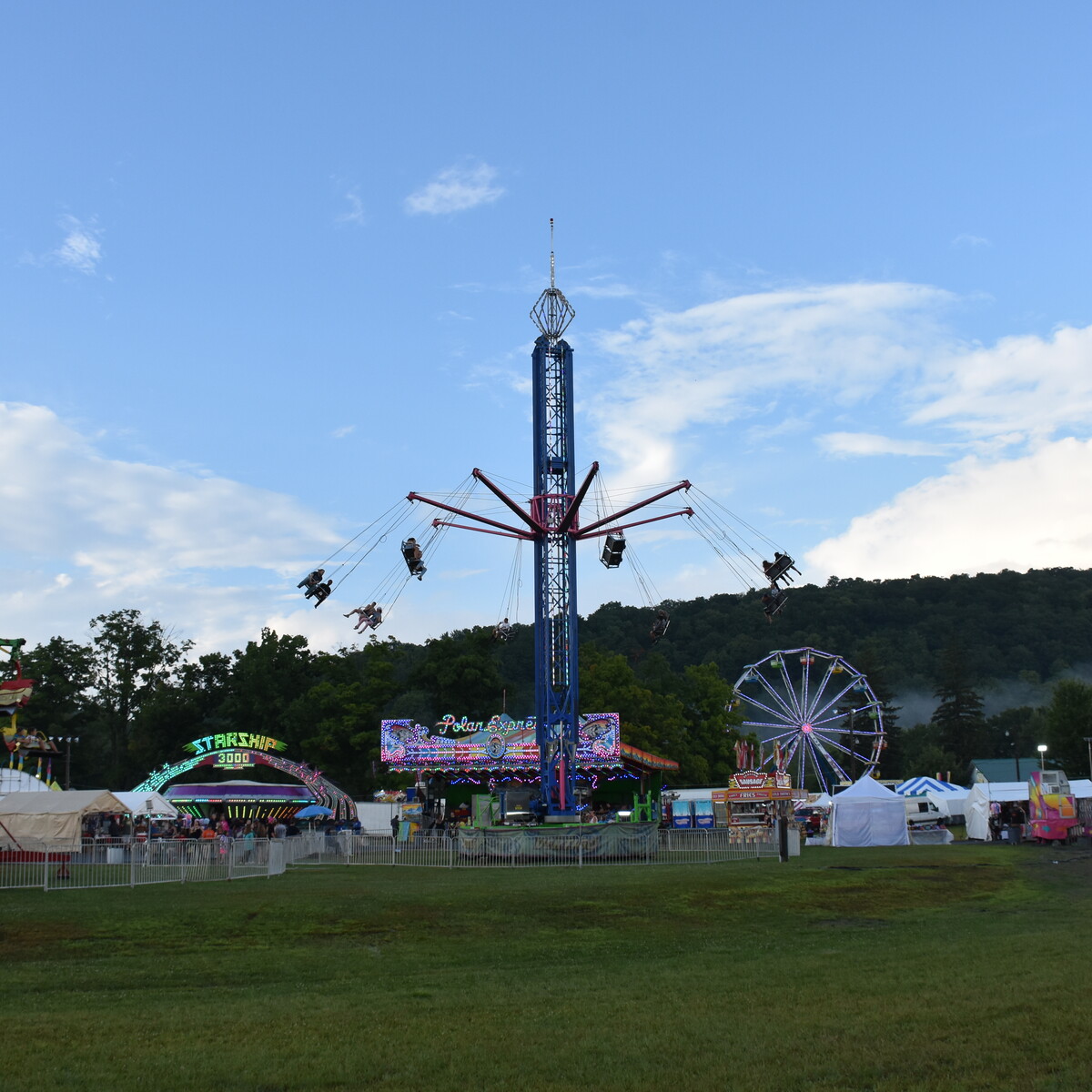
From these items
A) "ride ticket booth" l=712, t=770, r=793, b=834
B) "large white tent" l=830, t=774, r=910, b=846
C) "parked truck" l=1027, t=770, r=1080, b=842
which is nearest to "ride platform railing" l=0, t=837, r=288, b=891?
"large white tent" l=830, t=774, r=910, b=846

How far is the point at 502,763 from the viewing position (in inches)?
2135

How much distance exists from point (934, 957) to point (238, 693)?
2857 inches

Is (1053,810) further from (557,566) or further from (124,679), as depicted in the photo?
(124,679)

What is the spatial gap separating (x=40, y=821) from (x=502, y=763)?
2746cm

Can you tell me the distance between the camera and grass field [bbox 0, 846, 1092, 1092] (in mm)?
9305

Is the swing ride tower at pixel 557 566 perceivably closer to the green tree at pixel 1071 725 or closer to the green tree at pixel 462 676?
the green tree at pixel 462 676

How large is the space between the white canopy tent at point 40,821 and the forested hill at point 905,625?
118m

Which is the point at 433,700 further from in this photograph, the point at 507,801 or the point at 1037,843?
the point at 1037,843

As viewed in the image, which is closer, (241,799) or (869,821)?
(869,821)

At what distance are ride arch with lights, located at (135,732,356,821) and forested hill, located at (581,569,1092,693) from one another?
9196 centimetres

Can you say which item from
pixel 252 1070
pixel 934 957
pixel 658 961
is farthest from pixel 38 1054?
pixel 934 957

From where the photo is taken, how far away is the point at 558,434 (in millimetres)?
46375

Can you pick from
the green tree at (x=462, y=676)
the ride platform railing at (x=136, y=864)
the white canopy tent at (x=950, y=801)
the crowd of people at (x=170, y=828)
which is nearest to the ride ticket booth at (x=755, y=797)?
the white canopy tent at (x=950, y=801)

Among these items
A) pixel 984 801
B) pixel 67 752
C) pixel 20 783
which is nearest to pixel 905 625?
pixel 67 752
